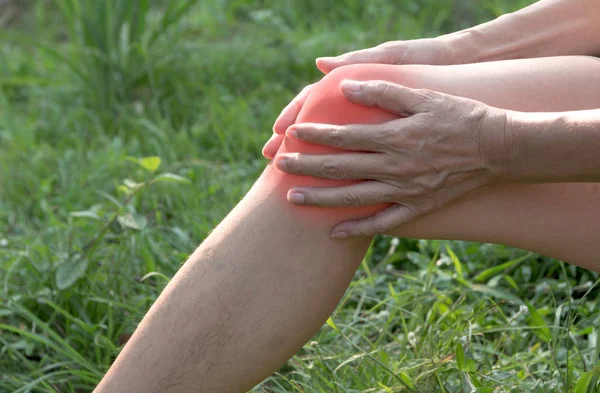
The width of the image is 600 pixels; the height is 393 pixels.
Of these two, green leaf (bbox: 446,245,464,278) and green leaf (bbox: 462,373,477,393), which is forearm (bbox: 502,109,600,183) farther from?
green leaf (bbox: 446,245,464,278)

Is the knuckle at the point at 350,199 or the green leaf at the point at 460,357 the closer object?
the knuckle at the point at 350,199

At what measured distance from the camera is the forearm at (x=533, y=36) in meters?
1.61

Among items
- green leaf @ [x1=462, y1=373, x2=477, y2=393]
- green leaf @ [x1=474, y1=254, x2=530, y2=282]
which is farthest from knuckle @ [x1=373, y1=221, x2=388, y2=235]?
green leaf @ [x1=474, y1=254, x2=530, y2=282]

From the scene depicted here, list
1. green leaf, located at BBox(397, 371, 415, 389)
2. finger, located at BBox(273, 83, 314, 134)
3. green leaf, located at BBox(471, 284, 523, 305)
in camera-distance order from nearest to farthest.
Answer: finger, located at BBox(273, 83, 314, 134) < green leaf, located at BBox(397, 371, 415, 389) < green leaf, located at BBox(471, 284, 523, 305)

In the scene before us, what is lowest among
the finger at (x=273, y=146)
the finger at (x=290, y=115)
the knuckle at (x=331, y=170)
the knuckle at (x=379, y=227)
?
the knuckle at (x=379, y=227)

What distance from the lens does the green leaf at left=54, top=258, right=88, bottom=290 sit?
6.20 ft

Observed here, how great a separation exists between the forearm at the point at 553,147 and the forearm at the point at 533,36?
43cm

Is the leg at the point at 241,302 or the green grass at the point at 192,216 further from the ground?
the leg at the point at 241,302

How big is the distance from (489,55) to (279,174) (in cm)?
60

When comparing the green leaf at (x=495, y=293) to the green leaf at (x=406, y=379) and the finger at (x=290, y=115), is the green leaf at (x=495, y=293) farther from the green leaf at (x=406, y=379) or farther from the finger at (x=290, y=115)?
the finger at (x=290, y=115)

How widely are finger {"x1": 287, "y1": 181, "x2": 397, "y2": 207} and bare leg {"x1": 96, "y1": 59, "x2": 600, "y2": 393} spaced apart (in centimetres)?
3

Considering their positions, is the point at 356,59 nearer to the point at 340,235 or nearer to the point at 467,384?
the point at 340,235

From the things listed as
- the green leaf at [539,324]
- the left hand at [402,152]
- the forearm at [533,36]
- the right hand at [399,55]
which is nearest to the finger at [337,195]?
the left hand at [402,152]

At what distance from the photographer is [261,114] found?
3.02 m
